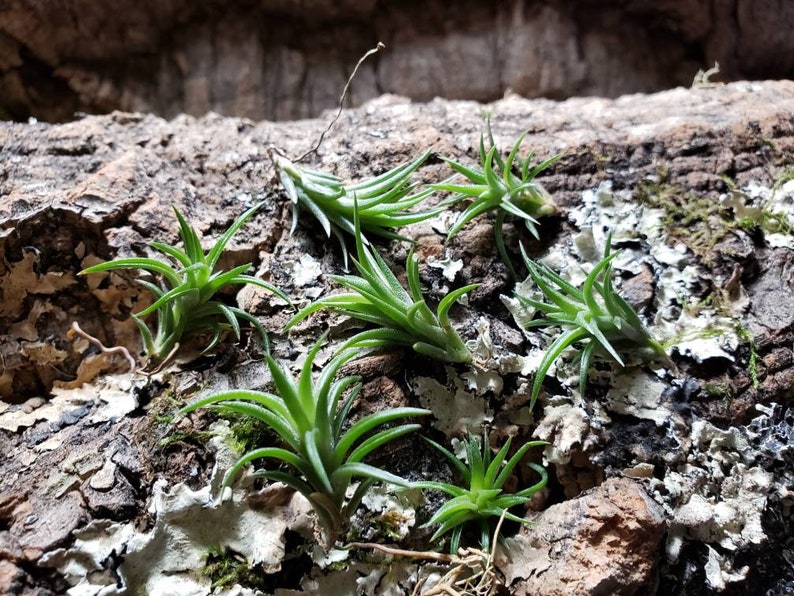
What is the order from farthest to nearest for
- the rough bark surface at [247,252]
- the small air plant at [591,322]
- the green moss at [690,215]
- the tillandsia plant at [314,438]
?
the green moss at [690,215] < the small air plant at [591,322] < the rough bark surface at [247,252] < the tillandsia plant at [314,438]

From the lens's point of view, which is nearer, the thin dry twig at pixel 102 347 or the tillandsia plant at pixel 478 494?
the tillandsia plant at pixel 478 494

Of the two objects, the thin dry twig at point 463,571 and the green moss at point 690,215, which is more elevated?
the green moss at point 690,215

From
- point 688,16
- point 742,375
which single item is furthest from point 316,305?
point 688,16

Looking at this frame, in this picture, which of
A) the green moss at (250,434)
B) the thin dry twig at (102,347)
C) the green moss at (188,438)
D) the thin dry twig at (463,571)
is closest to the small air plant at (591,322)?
the thin dry twig at (463,571)

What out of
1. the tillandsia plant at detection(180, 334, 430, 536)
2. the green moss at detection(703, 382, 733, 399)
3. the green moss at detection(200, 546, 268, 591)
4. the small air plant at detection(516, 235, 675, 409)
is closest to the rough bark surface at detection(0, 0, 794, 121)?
the small air plant at detection(516, 235, 675, 409)

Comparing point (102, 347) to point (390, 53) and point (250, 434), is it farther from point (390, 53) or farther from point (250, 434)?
point (390, 53)

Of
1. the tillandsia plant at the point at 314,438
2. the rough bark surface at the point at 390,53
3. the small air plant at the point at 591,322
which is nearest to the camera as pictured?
the tillandsia plant at the point at 314,438

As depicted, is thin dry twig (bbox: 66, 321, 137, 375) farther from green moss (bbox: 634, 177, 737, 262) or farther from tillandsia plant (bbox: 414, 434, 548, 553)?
green moss (bbox: 634, 177, 737, 262)

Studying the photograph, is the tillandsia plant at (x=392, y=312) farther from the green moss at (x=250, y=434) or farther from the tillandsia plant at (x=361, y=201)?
the green moss at (x=250, y=434)
